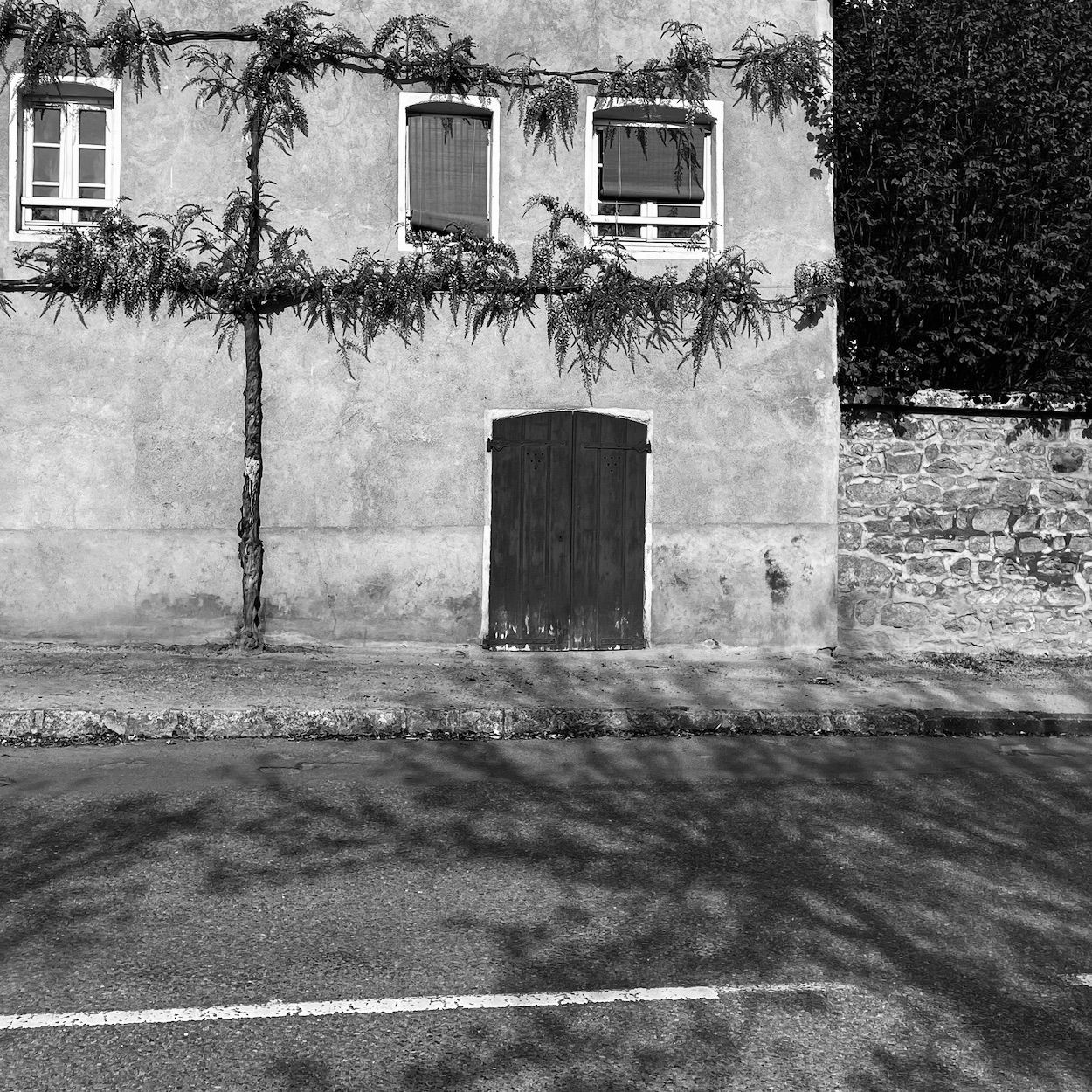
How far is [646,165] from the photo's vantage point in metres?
11.7

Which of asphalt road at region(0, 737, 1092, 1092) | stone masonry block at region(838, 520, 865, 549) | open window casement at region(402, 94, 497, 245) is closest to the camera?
asphalt road at region(0, 737, 1092, 1092)

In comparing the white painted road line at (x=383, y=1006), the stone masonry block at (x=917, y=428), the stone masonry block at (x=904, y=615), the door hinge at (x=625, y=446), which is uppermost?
the stone masonry block at (x=917, y=428)

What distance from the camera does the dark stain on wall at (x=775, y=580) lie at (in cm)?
1171

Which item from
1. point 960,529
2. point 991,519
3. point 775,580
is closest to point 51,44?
point 775,580

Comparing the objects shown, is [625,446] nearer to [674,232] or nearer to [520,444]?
[520,444]

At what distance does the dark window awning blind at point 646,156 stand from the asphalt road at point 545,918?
6.15 meters

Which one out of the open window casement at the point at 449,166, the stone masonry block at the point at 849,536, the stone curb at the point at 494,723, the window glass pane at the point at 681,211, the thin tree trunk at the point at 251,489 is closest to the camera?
the stone curb at the point at 494,723

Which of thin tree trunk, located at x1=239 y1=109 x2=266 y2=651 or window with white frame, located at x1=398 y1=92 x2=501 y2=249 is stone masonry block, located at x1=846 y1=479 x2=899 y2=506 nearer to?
window with white frame, located at x1=398 y1=92 x2=501 y2=249

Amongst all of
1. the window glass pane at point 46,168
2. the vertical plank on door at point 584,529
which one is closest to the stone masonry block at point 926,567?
the vertical plank on door at point 584,529

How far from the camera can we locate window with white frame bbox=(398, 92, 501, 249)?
1150cm

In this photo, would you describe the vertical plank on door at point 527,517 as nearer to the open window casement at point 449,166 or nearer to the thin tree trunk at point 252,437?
the open window casement at point 449,166

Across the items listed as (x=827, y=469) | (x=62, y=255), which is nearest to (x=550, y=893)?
(x=827, y=469)

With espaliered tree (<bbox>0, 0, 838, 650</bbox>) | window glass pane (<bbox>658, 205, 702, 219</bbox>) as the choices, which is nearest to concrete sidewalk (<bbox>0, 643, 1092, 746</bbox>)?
espaliered tree (<bbox>0, 0, 838, 650</bbox>)

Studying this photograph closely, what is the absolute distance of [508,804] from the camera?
6422 millimetres
